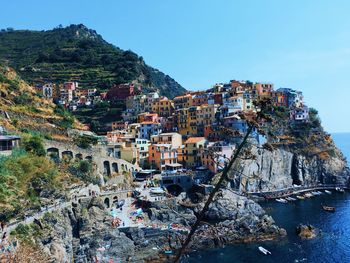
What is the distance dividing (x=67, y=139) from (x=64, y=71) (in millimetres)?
54873

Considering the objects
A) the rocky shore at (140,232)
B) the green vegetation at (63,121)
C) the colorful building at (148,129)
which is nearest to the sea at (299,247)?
the rocky shore at (140,232)

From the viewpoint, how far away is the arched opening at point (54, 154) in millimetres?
46909

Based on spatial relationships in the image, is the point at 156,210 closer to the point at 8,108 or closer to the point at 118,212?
the point at 118,212

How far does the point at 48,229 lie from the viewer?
31.1m

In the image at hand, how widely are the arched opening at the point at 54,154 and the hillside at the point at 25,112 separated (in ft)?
12.6

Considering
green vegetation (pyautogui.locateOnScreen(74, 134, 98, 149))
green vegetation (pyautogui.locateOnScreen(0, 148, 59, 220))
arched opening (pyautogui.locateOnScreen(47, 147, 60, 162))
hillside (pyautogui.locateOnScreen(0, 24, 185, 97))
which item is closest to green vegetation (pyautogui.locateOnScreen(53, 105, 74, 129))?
green vegetation (pyautogui.locateOnScreen(74, 134, 98, 149))

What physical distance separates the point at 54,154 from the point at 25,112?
1061 cm

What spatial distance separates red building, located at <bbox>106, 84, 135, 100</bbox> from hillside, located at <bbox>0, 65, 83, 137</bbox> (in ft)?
83.2

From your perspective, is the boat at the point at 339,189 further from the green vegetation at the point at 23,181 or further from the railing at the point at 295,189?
the green vegetation at the point at 23,181

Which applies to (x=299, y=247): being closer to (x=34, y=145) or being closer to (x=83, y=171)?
(x=83, y=171)

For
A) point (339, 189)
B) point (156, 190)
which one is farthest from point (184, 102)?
point (156, 190)

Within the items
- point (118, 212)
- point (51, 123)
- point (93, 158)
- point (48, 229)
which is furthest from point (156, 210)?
A: point (51, 123)

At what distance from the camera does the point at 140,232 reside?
131ft

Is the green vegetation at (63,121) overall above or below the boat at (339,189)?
above
